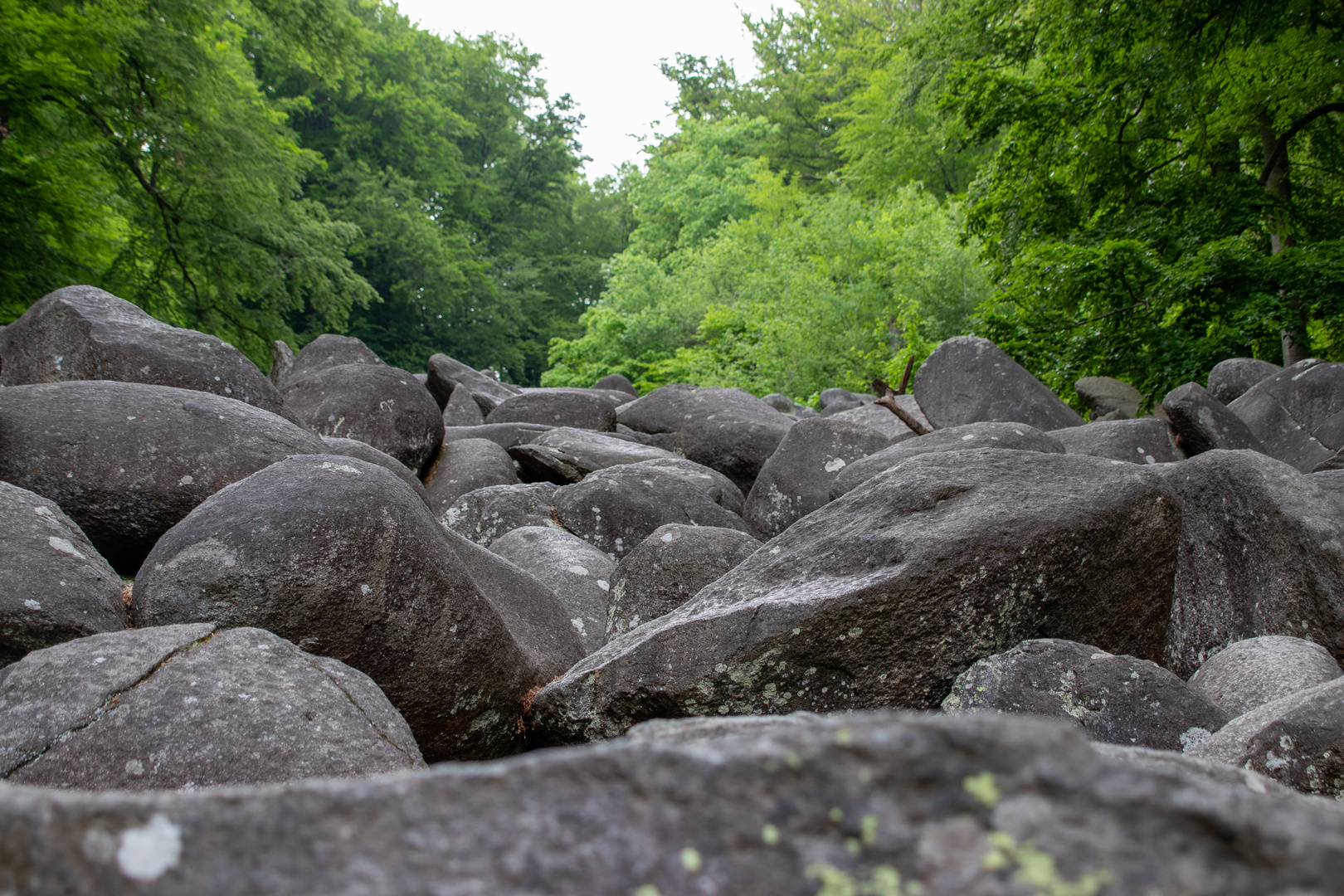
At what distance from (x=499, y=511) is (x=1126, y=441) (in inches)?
197

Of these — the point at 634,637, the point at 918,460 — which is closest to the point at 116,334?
the point at 634,637

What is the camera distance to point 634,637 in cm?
365

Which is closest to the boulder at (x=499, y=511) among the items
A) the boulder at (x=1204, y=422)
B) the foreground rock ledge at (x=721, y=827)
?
the boulder at (x=1204, y=422)

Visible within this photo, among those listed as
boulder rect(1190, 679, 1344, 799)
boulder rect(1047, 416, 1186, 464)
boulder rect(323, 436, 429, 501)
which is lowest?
boulder rect(1190, 679, 1344, 799)

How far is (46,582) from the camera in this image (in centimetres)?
343

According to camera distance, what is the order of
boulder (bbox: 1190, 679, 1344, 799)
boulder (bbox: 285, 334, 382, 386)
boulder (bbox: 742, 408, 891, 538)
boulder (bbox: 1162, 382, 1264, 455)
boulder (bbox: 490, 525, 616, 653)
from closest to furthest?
boulder (bbox: 1190, 679, 1344, 799)
boulder (bbox: 490, 525, 616, 653)
boulder (bbox: 1162, 382, 1264, 455)
boulder (bbox: 742, 408, 891, 538)
boulder (bbox: 285, 334, 382, 386)

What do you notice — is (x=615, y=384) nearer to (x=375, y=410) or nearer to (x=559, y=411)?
(x=559, y=411)

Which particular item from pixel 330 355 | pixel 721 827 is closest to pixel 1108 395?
pixel 330 355

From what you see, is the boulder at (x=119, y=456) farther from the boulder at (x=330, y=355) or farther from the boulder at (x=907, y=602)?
the boulder at (x=330, y=355)

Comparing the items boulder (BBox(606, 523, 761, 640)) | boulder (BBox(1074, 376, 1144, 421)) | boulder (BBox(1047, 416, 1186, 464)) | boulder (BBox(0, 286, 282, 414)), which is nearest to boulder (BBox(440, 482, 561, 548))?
boulder (BBox(0, 286, 282, 414))

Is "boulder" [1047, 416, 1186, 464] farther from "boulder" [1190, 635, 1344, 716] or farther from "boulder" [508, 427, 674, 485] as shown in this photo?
"boulder" [508, 427, 674, 485]

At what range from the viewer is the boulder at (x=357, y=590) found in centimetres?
339

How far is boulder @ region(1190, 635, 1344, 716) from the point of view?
3.32m

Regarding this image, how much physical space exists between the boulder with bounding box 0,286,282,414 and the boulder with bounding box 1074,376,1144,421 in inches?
379
